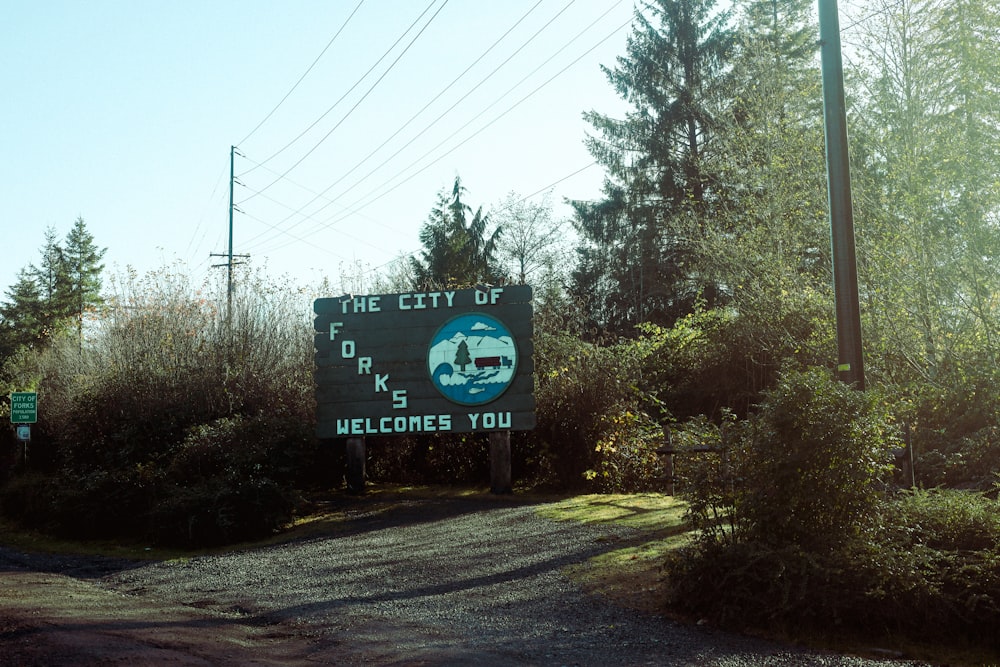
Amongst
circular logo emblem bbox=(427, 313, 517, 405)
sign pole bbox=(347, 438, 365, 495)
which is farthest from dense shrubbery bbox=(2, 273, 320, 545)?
circular logo emblem bbox=(427, 313, 517, 405)

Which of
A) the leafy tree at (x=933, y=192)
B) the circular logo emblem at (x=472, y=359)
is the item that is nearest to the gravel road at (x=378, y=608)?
the circular logo emblem at (x=472, y=359)

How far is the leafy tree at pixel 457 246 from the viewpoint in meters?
38.5

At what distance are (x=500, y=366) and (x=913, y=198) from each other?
7.73 m

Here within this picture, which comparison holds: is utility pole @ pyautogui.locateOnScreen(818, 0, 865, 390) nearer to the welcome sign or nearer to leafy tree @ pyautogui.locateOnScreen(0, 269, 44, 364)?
the welcome sign

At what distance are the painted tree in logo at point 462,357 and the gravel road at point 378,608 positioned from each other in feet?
11.8

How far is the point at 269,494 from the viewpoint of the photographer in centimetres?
1549

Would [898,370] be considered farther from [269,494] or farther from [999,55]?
[269,494]

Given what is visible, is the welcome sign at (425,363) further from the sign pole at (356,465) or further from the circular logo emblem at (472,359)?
the sign pole at (356,465)

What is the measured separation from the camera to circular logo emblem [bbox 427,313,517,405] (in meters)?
17.0

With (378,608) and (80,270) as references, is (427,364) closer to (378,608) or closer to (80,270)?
(378,608)

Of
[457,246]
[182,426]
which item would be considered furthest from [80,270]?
[182,426]

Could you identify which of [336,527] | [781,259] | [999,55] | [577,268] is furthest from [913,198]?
Answer: [577,268]

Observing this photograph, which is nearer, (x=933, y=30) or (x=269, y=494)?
(x=269, y=494)

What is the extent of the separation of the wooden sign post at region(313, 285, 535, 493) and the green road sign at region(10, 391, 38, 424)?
41.2 ft
